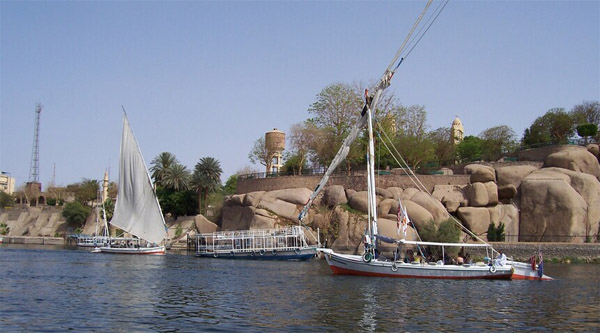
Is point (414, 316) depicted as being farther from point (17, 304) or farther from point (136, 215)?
point (136, 215)

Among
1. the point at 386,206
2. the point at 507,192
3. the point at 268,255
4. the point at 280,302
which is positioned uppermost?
the point at 507,192

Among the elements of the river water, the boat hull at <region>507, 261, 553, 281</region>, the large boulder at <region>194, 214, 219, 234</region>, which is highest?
the large boulder at <region>194, 214, 219, 234</region>

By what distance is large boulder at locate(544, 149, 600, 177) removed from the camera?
5731cm

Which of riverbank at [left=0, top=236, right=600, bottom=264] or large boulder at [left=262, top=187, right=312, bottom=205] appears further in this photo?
large boulder at [left=262, top=187, right=312, bottom=205]

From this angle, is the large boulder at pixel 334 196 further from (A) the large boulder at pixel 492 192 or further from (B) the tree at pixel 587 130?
(B) the tree at pixel 587 130

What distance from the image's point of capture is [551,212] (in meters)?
52.8

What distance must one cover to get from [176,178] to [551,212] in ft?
162

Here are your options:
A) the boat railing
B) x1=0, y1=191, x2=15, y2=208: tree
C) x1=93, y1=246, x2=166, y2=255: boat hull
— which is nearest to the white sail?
x1=93, y1=246, x2=166, y2=255: boat hull

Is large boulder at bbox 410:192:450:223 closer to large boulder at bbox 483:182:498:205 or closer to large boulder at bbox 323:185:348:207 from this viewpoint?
large boulder at bbox 483:182:498:205

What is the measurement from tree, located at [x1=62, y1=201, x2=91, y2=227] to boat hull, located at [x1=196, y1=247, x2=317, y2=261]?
4360 centimetres

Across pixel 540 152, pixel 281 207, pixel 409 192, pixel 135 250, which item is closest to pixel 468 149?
pixel 540 152

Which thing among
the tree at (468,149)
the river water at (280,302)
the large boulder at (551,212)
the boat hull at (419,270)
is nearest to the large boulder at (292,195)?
the large boulder at (551,212)

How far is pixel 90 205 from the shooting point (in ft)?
340

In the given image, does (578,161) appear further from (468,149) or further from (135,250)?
(135,250)
